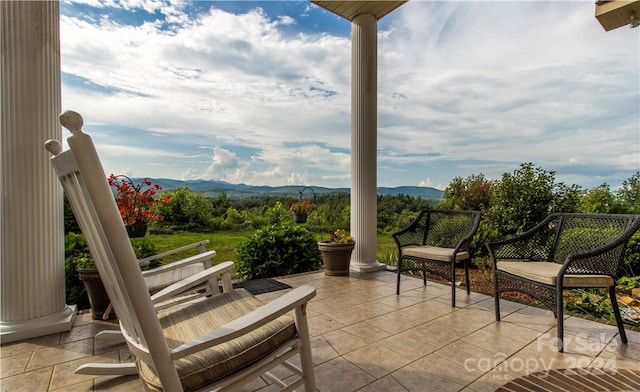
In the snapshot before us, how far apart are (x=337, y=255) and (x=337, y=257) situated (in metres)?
0.03

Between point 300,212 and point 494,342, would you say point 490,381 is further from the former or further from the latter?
point 300,212

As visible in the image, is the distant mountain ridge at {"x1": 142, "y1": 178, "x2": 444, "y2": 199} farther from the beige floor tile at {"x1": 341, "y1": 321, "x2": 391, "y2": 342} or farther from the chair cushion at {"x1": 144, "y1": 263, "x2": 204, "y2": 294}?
the beige floor tile at {"x1": 341, "y1": 321, "x2": 391, "y2": 342}

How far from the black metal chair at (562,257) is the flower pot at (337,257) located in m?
1.64

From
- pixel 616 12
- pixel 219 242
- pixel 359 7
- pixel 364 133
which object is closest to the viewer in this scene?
pixel 616 12

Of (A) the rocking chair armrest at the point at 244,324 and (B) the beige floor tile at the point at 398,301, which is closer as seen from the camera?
(A) the rocking chair armrest at the point at 244,324

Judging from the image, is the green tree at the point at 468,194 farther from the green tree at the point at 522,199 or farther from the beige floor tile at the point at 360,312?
the beige floor tile at the point at 360,312

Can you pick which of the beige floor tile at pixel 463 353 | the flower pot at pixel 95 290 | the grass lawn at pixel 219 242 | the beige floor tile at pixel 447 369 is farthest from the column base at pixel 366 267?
the flower pot at pixel 95 290

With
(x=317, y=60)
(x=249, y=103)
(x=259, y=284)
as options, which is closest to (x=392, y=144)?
(x=317, y=60)

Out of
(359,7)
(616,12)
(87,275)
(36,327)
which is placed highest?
(359,7)

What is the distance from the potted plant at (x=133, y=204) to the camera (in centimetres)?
283

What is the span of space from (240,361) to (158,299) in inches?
27.9

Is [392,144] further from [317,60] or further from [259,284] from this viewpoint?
[259,284]

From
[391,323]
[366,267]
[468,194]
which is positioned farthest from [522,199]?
[391,323]

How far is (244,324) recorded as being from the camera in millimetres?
962
